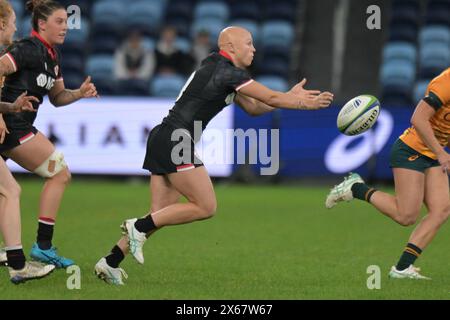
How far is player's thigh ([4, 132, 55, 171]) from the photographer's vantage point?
8656mm

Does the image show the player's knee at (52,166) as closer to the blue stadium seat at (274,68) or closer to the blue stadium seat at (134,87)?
the blue stadium seat at (134,87)

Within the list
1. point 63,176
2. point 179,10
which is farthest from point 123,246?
point 179,10

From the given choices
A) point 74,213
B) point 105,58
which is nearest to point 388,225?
point 74,213

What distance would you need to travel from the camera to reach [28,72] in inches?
336

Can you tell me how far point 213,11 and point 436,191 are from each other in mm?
12936

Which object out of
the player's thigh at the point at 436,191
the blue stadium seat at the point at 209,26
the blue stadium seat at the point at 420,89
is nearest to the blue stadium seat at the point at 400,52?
the blue stadium seat at the point at 420,89

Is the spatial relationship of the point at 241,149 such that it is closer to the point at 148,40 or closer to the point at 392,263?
the point at 148,40

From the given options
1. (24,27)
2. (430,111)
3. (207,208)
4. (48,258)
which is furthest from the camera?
(24,27)

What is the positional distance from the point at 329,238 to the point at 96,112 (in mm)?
6908

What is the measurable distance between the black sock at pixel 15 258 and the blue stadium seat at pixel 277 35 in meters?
12.8

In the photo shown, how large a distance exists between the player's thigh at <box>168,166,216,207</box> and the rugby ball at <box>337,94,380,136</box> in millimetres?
1544

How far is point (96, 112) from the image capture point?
1714 centimetres

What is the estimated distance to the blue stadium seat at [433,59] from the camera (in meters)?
18.9

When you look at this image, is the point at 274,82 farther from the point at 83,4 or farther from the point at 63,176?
the point at 63,176
